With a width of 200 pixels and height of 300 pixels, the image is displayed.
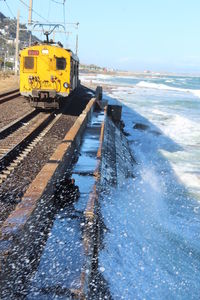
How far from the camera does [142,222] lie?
Answer: 8148 mm

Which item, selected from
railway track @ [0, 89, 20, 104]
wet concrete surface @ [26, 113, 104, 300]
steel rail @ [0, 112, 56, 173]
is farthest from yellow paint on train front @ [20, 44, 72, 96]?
wet concrete surface @ [26, 113, 104, 300]

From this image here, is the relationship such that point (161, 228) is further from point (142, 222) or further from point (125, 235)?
point (125, 235)

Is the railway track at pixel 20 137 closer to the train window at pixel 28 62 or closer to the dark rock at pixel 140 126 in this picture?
the train window at pixel 28 62

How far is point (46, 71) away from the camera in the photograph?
52.2 ft

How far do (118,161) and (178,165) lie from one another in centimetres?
408

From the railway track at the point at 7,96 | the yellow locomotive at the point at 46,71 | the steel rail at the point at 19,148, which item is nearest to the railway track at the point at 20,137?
the steel rail at the point at 19,148

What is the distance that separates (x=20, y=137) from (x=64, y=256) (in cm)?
693

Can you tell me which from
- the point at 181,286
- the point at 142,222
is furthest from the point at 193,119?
the point at 181,286

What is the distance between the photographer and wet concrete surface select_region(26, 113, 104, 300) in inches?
171

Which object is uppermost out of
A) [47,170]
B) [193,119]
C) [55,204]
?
[47,170]

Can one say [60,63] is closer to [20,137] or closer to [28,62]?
[28,62]

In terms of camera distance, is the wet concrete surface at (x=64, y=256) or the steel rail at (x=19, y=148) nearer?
the wet concrete surface at (x=64, y=256)

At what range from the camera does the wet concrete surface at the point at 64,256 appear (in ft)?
14.3

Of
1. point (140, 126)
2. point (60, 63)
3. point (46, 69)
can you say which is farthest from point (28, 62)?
point (140, 126)
